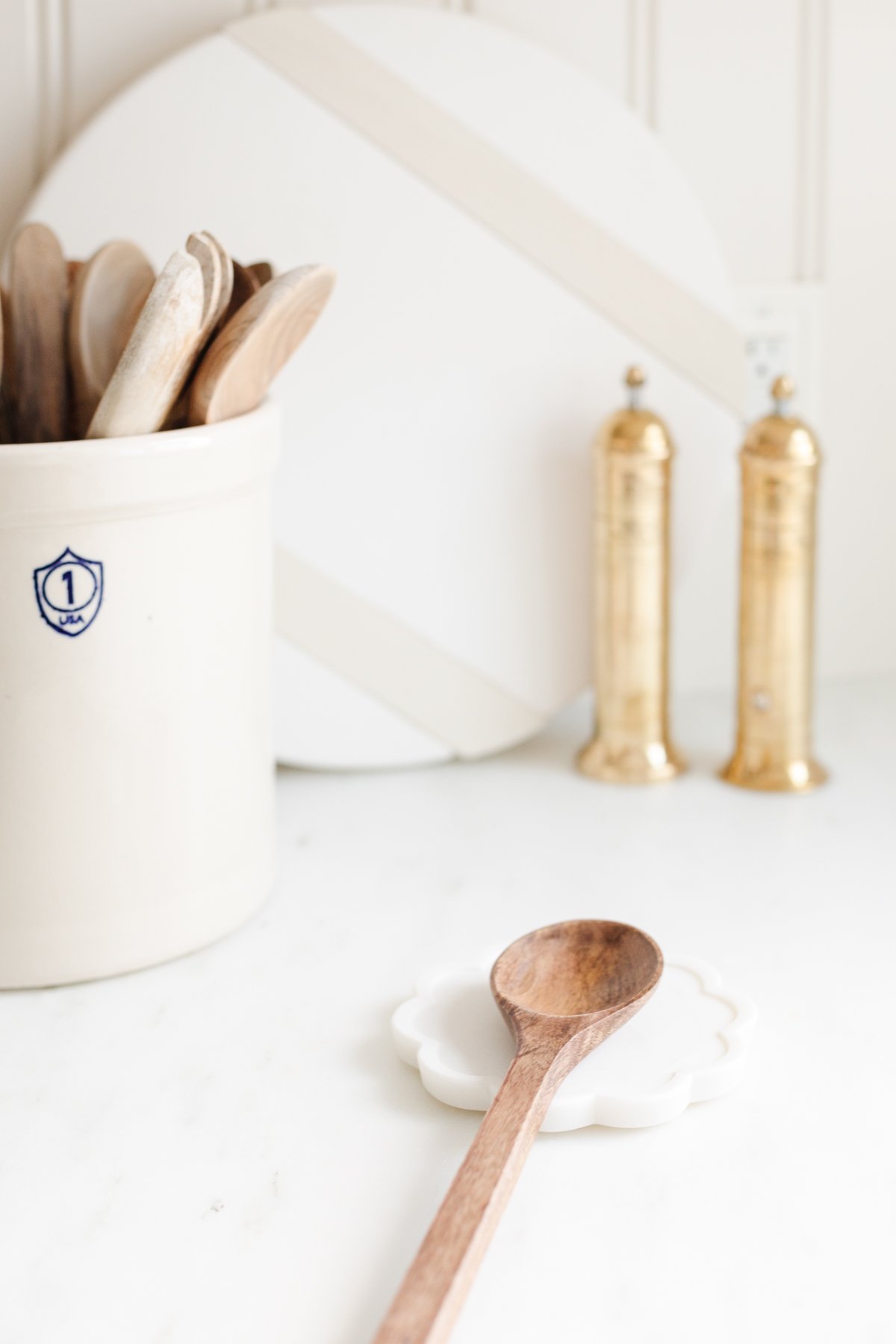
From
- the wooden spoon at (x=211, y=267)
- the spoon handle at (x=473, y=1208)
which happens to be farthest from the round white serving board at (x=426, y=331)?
the spoon handle at (x=473, y=1208)

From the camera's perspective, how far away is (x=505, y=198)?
789 millimetres

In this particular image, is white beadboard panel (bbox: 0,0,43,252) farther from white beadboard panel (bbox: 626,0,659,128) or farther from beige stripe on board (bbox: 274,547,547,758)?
white beadboard panel (bbox: 626,0,659,128)

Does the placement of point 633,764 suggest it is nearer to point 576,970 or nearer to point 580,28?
point 576,970

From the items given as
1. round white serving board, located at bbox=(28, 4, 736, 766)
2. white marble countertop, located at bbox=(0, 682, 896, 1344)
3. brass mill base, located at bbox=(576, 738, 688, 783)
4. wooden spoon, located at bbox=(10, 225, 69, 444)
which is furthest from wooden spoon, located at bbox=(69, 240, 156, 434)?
brass mill base, located at bbox=(576, 738, 688, 783)

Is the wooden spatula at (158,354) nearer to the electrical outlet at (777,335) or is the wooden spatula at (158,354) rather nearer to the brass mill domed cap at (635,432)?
the brass mill domed cap at (635,432)

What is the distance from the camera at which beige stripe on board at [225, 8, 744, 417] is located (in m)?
0.76

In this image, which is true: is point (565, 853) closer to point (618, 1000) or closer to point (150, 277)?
point (618, 1000)

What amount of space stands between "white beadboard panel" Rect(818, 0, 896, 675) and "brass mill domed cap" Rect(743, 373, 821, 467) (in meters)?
0.19

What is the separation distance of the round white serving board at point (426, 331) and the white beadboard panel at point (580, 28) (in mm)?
54

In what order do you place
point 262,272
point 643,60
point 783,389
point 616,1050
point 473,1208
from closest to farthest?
point 473,1208, point 616,1050, point 262,272, point 783,389, point 643,60

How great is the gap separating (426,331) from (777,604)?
0.82 ft

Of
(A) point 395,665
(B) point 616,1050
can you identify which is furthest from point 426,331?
(B) point 616,1050

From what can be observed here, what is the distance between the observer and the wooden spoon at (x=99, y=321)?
61 cm

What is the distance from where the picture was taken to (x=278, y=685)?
0.80 meters
